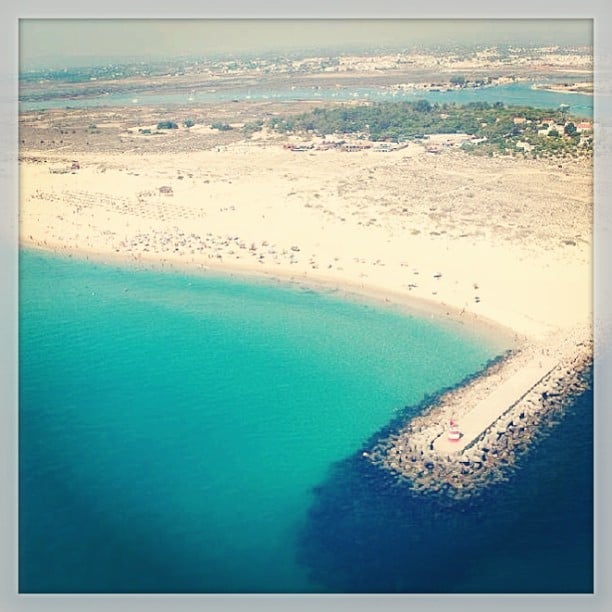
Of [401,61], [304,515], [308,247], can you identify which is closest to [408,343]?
[308,247]

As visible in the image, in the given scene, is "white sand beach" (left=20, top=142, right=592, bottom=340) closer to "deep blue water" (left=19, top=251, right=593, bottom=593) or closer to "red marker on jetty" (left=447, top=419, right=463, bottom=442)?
"deep blue water" (left=19, top=251, right=593, bottom=593)

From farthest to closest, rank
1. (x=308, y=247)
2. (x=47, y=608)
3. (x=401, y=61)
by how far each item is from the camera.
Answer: (x=308, y=247)
(x=401, y=61)
(x=47, y=608)

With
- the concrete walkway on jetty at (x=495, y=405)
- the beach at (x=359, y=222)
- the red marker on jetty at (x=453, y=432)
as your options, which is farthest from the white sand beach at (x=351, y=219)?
the red marker on jetty at (x=453, y=432)

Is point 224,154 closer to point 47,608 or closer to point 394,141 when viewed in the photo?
point 394,141

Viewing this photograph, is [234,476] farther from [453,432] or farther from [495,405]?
[495,405]

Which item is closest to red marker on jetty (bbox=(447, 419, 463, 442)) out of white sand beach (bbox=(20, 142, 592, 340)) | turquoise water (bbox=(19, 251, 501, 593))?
turquoise water (bbox=(19, 251, 501, 593))

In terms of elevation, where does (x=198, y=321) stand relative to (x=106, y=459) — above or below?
above
